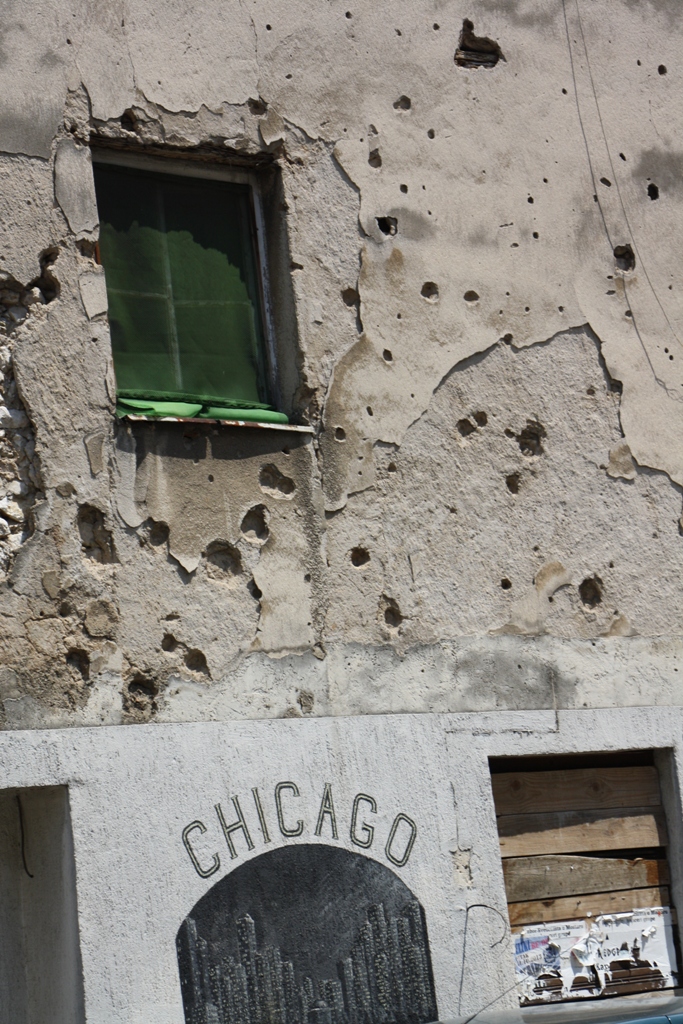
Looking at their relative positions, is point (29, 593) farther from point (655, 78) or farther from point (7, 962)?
point (655, 78)

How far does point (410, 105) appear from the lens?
5977 mm

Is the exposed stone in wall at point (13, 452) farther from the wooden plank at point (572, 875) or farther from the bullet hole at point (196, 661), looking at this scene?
the wooden plank at point (572, 875)

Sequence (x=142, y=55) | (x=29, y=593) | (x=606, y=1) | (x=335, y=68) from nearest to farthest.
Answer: (x=29, y=593) → (x=142, y=55) → (x=335, y=68) → (x=606, y=1)

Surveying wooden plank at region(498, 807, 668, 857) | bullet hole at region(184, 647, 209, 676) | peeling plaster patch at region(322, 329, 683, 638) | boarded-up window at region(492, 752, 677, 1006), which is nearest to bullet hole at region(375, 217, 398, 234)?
peeling plaster patch at region(322, 329, 683, 638)

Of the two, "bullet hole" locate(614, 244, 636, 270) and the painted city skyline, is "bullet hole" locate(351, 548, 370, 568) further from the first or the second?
"bullet hole" locate(614, 244, 636, 270)

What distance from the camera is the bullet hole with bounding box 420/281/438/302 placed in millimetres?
5875

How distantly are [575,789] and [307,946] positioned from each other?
145 centimetres

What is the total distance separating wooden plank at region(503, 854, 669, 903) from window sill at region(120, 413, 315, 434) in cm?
197

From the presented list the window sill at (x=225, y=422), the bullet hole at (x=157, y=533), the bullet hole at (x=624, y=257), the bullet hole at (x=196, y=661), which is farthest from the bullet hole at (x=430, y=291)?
the bullet hole at (x=196, y=661)

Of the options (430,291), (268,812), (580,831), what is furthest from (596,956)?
(430,291)

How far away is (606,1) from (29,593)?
393 centimetres

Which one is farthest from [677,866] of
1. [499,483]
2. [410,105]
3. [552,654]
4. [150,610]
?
[410,105]

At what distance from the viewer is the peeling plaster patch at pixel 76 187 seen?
525 cm

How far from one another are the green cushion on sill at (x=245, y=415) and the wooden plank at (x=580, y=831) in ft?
6.23
